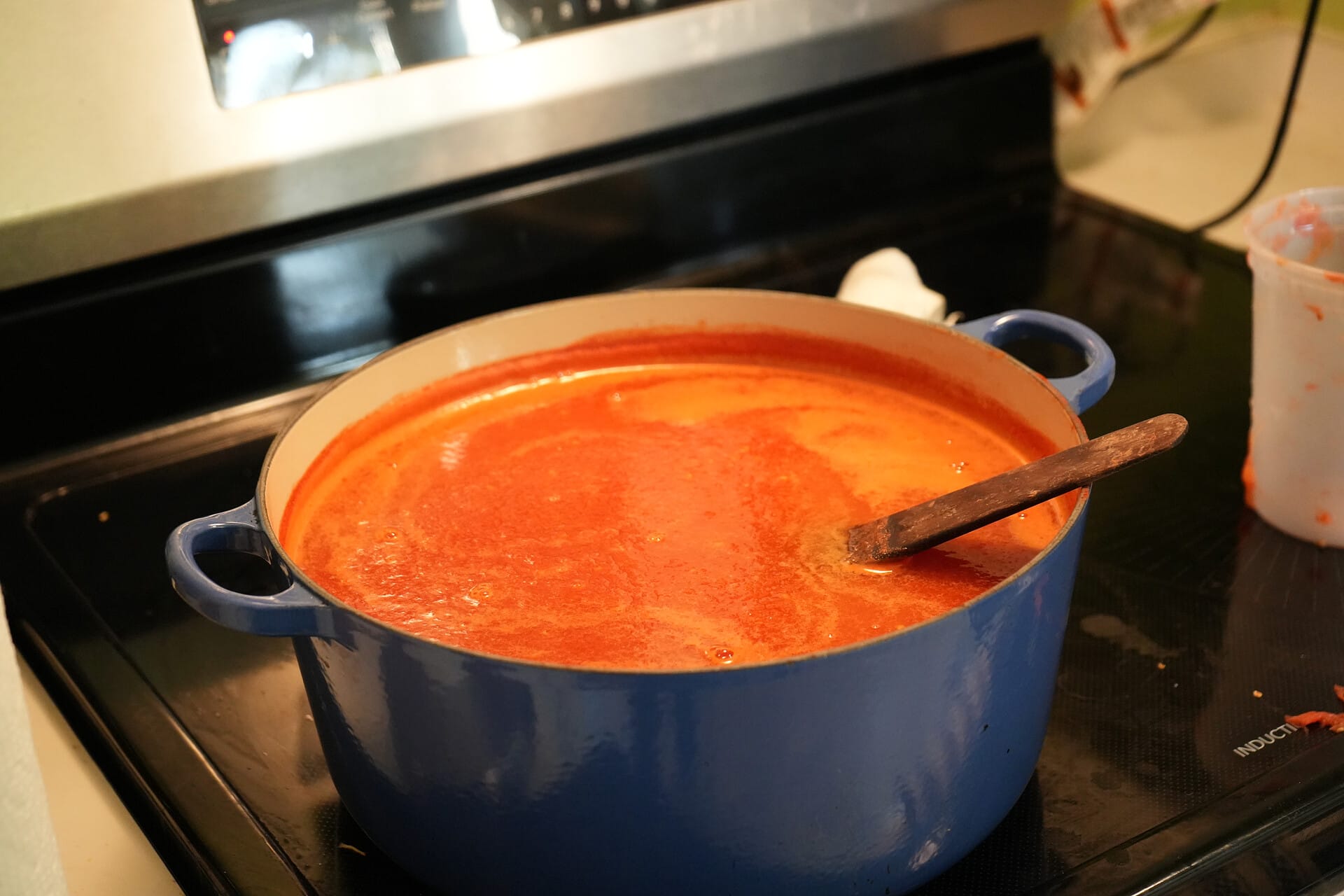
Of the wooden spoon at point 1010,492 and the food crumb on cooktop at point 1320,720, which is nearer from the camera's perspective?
the wooden spoon at point 1010,492

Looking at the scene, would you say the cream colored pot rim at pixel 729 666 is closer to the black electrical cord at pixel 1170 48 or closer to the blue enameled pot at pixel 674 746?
the blue enameled pot at pixel 674 746

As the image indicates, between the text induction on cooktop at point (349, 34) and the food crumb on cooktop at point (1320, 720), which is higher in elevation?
the text induction on cooktop at point (349, 34)

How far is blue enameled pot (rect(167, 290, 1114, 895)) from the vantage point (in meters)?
0.44

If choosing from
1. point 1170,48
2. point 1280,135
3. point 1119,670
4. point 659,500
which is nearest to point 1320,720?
point 1119,670

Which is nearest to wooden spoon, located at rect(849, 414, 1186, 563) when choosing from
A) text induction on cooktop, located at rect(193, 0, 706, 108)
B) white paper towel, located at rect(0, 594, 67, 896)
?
white paper towel, located at rect(0, 594, 67, 896)

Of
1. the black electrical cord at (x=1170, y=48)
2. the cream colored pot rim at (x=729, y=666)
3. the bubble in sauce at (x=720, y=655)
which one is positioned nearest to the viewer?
the cream colored pot rim at (x=729, y=666)

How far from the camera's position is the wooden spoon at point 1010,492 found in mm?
506

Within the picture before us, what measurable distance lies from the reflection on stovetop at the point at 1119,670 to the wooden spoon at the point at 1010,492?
0.11 m

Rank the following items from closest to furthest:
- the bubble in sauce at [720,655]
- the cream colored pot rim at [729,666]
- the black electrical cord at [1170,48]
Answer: the cream colored pot rim at [729,666]
the bubble in sauce at [720,655]
the black electrical cord at [1170,48]

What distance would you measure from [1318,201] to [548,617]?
57 cm

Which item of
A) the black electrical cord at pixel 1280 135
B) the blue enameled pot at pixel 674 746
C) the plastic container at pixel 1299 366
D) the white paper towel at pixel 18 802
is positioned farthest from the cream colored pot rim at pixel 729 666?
the black electrical cord at pixel 1280 135

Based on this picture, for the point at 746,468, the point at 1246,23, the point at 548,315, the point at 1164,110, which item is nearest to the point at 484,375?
the point at 548,315

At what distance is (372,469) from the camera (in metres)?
0.68

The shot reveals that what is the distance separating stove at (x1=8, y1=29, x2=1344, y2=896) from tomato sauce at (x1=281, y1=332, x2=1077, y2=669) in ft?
0.35
